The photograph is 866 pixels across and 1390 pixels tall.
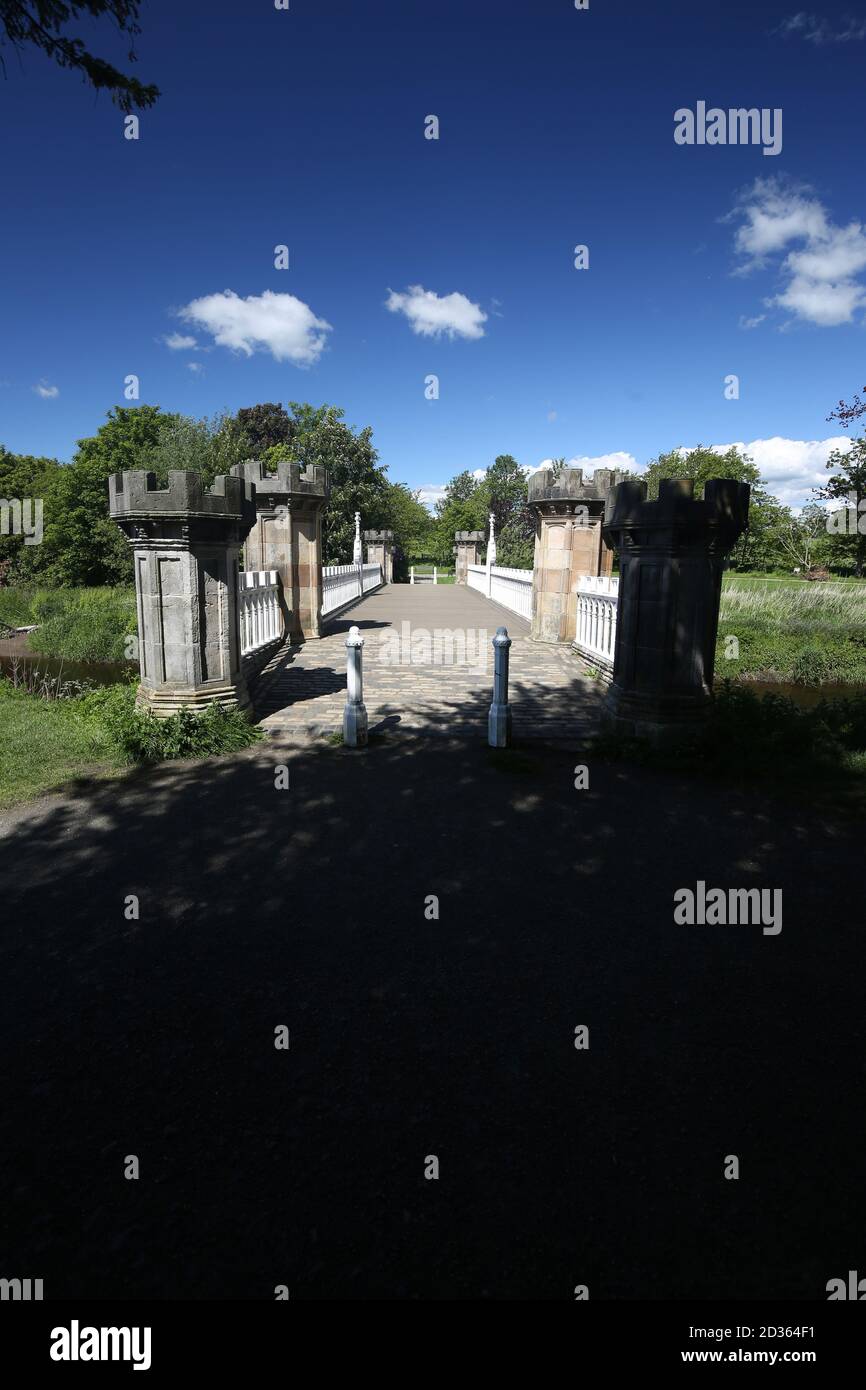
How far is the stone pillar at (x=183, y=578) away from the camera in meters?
7.43

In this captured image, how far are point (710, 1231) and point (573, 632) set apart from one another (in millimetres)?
12357

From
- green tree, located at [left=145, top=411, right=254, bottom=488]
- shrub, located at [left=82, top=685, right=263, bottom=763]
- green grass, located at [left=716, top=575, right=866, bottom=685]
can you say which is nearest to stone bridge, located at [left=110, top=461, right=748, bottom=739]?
shrub, located at [left=82, top=685, right=263, bottom=763]

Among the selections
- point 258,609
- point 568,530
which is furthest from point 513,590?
point 258,609

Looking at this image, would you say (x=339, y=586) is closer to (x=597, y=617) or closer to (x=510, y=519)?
(x=597, y=617)

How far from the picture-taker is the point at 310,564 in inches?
566

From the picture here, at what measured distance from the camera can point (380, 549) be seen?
41688 mm

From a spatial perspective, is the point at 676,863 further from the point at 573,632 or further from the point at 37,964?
the point at 573,632

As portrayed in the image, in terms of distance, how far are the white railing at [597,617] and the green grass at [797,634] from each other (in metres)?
4.76

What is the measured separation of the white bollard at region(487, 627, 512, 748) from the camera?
7598mm

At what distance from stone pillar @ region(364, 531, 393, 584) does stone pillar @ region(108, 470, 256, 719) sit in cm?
3277

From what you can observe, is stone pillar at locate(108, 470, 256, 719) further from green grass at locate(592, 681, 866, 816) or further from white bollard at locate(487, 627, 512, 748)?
green grass at locate(592, 681, 866, 816)

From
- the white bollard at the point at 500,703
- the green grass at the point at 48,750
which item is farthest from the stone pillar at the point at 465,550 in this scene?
the white bollard at the point at 500,703

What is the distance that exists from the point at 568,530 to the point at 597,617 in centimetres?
238

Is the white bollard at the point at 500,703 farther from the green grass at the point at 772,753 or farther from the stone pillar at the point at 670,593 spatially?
the stone pillar at the point at 670,593
